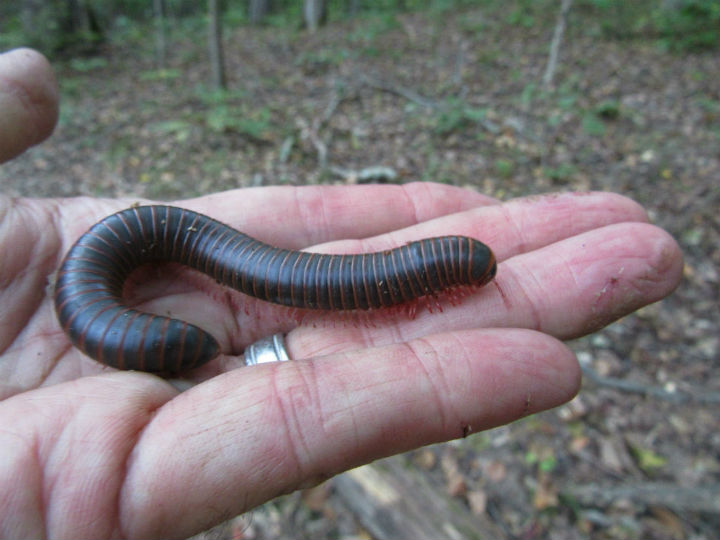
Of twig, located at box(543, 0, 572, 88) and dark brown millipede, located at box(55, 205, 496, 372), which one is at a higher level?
twig, located at box(543, 0, 572, 88)

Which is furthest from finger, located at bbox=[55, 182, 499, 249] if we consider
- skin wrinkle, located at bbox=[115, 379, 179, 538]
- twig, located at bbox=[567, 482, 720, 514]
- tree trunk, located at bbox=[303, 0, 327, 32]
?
tree trunk, located at bbox=[303, 0, 327, 32]

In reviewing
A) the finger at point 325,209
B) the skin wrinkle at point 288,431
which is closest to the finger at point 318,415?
the skin wrinkle at point 288,431

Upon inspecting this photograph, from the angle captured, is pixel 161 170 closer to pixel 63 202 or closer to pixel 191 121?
pixel 191 121

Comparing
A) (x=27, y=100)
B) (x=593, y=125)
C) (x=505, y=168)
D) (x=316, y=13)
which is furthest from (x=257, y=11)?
A: (x=27, y=100)

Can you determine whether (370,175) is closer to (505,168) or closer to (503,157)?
(505,168)

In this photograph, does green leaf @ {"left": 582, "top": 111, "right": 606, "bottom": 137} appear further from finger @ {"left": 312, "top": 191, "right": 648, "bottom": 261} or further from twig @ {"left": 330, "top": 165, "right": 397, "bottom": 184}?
finger @ {"left": 312, "top": 191, "right": 648, "bottom": 261}

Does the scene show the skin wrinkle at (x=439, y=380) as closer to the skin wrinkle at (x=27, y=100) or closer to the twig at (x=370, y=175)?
the skin wrinkle at (x=27, y=100)

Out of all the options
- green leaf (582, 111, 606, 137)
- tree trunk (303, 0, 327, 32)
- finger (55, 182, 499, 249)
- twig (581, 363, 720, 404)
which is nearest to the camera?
finger (55, 182, 499, 249)
